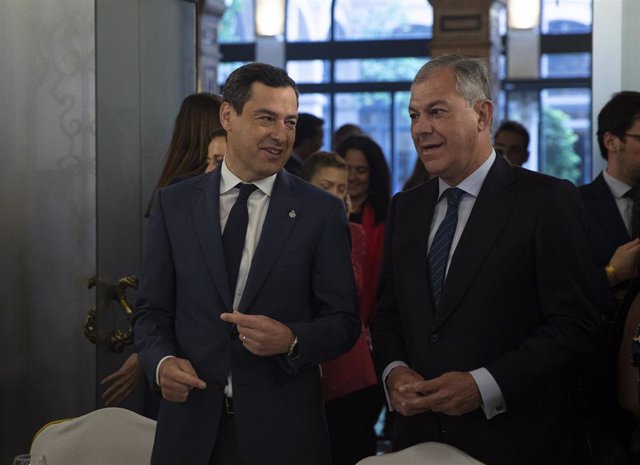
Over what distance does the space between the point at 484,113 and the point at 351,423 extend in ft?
5.08

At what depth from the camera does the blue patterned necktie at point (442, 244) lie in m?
2.64

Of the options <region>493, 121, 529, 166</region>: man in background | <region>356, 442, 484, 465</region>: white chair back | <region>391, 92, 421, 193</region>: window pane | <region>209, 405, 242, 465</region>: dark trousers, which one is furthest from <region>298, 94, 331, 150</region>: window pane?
<region>356, 442, 484, 465</region>: white chair back

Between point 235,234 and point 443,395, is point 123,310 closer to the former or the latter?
point 235,234

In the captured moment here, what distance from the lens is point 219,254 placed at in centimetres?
259

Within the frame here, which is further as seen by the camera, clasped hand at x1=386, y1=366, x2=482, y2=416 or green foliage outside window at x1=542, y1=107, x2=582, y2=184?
green foliage outside window at x1=542, y1=107, x2=582, y2=184

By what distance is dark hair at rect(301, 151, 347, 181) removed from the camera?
4.02 metres

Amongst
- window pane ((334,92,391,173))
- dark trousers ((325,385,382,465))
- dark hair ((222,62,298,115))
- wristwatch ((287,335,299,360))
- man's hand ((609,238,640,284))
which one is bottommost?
dark trousers ((325,385,382,465))

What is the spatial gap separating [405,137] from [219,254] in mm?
11810

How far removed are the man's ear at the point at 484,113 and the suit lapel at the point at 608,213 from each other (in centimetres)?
109

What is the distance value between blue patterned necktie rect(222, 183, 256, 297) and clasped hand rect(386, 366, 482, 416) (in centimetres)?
49

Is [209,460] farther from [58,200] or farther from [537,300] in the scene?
[58,200]

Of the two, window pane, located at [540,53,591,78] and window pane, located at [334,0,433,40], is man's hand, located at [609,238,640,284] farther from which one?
window pane, located at [334,0,433,40]

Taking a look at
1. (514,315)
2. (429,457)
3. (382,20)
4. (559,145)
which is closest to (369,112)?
(382,20)

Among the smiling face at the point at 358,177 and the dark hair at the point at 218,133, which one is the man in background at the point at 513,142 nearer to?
the smiling face at the point at 358,177
